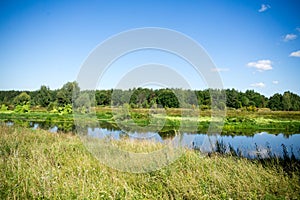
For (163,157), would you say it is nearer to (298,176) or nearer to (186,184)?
(186,184)

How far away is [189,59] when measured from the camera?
8633mm

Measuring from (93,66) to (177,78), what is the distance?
10.8 feet

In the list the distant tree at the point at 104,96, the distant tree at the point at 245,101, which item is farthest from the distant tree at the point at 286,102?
the distant tree at the point at 104,96

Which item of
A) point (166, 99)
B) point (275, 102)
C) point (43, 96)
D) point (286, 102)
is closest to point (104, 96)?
point (166, 99)

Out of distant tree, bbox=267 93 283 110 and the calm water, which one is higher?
→ distant tree, bbox=267 93 283 110

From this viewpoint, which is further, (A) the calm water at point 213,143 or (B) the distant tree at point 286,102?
(B) the distant tree at point 286,102

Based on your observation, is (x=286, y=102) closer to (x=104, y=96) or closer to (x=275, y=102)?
(x=275, y=102)

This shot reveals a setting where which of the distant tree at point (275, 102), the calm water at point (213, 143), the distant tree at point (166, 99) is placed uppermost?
the distant tree at point (275, 102)

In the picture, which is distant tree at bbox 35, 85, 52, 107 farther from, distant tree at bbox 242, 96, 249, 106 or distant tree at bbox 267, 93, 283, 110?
distant tree at bbox 267, 93, 283, 110

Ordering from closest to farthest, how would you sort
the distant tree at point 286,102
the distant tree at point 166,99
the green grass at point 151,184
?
the green grass at point 151,184
the distant tree at point 166,99
the distant tree at point 286,102

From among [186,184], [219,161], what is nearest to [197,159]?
[219,161]

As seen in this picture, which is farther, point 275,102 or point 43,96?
point 43,96

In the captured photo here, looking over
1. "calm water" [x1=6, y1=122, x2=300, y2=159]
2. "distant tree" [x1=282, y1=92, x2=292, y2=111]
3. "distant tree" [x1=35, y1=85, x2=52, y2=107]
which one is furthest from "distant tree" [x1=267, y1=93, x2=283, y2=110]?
"distant tree" [x1=35, y1=85, x2=52, y2=107]

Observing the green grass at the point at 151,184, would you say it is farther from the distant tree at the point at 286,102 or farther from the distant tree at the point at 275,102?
the distant tree at the point at 275,102
